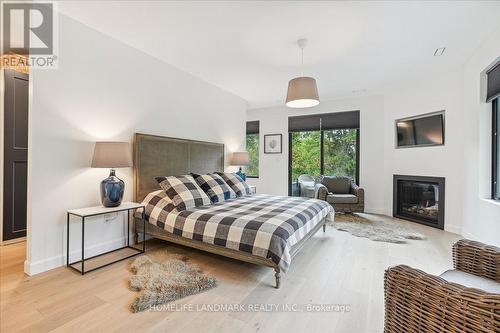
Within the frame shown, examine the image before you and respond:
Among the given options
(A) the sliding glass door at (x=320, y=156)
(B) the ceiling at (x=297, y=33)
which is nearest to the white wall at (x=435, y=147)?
(B) the ceiling at (x=297, y=33)

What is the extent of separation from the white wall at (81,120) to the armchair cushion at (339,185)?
359cm

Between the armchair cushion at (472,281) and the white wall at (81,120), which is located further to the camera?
the white wall at (81,120)

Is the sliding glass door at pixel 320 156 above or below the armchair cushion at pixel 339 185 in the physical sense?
above

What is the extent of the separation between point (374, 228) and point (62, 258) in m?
4.36

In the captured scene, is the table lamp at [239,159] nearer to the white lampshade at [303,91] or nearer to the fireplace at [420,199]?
the white lampshade at [303,91]

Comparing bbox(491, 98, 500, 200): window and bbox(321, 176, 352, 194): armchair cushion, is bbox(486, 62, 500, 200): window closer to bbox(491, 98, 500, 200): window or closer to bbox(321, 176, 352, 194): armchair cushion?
bbox(491, 98, 500, 200): window

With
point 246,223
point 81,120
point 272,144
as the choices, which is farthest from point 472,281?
point 272,144

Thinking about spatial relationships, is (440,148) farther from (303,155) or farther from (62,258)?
(62,258)

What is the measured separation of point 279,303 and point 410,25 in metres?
3.14

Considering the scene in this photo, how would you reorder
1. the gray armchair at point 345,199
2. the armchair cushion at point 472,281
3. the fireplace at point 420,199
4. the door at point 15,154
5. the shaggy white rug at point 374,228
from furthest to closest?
the gray armchair at point 345,199
the fireplace at point 420,199
the shaggy white rug at point 374,228
the door at point 15,154
the armchair cushion at point 472,281

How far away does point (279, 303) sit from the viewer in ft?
6.03

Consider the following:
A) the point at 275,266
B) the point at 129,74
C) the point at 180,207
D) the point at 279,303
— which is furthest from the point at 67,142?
the point at 279,303

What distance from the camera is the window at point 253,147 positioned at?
263 inches

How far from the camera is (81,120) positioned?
2.60 m
